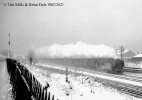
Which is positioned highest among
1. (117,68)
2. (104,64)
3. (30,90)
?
(104,64)

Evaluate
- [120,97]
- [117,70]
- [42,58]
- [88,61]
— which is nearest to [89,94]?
[120,97]

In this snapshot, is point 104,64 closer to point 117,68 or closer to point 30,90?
point 117,68

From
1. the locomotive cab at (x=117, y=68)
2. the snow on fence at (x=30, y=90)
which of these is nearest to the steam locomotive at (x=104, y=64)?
the locomotive cab at (x=117, y=68)

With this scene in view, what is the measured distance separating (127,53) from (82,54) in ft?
171

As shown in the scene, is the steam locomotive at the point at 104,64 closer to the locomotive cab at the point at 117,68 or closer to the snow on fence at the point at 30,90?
the locomotive cab at the point at 117,68

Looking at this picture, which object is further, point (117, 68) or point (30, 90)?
point (117, 68)

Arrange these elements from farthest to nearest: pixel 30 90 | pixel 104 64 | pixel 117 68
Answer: pixel 104 64 < pixel 117 68 < pixel 30 90

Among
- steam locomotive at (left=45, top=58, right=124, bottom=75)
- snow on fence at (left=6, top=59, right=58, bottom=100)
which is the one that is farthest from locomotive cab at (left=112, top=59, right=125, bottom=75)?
snow on fence at (left=6, top=59, right=58, bottom=100)

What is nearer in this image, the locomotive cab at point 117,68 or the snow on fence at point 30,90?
the snow on fence at point 30,90

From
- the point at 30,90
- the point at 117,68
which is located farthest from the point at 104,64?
the point at 30,90

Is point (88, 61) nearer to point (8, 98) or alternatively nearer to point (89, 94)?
point (89, 94)

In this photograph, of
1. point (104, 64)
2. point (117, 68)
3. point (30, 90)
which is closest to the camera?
point (30, 90)

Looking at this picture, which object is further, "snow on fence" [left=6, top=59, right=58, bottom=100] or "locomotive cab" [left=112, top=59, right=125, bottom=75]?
"locomotive cab" [left=112, top=59, right=125, bottom=75]

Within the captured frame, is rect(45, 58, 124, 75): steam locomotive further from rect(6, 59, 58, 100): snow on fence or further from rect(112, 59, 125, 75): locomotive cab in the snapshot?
rect(6, 59, 58, 100): snow on fence
